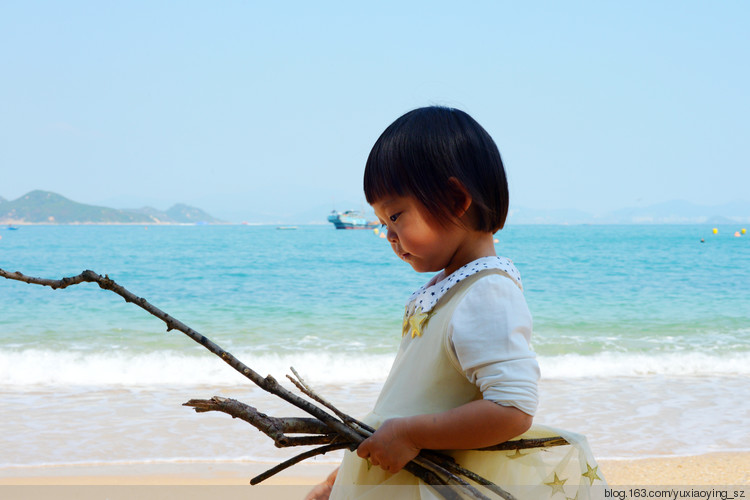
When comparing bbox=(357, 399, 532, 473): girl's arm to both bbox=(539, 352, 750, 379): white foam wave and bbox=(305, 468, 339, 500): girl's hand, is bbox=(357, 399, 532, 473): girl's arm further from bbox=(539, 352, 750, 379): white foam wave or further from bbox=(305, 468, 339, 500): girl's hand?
bbox=(539, 352, 750, 379): white foam wave

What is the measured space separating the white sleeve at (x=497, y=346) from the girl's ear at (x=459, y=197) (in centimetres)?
16

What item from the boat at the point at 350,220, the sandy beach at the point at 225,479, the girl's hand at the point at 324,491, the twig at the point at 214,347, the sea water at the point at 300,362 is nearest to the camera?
the twig at the point at 214,347

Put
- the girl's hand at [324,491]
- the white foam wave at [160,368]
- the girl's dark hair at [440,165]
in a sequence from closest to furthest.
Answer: the girl's dark hair at [440,165] < the girl's hand at [324,491] < the white foam wave at [160,368]

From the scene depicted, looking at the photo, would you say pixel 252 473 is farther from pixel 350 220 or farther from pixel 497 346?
pixel 350 220

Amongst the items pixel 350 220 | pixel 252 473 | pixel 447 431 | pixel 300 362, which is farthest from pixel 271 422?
pixel 350 220

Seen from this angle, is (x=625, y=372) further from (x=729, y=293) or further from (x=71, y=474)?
(x=729, y=293)

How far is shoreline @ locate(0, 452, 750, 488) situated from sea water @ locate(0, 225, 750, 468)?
0.46ft

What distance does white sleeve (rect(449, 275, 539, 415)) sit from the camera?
3.18 ft

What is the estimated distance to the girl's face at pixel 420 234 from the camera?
3.72 ft

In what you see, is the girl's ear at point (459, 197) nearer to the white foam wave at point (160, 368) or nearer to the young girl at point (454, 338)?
the young girl at point (454, 338)

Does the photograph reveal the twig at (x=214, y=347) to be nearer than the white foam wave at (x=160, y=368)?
Yes

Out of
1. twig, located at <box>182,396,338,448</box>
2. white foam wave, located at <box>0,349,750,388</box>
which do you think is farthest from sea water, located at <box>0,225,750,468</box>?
twig, located at <box>182,396,338,448</box>

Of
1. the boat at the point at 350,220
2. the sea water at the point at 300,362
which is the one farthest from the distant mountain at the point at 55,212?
the sea water at the point at 300,362

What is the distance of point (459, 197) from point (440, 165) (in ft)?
0.20
